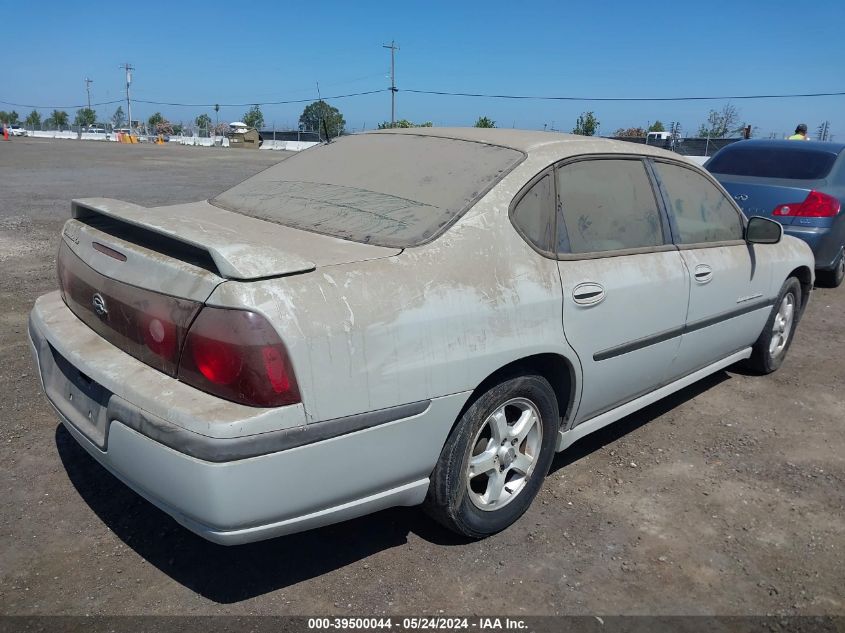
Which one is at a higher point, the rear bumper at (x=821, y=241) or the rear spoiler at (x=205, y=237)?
the rear spoiler at (x=205, y=237)

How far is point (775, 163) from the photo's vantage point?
7438mm

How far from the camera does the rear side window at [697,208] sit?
370 centimetres

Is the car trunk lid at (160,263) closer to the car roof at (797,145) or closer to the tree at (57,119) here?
the car roof at (797,145)

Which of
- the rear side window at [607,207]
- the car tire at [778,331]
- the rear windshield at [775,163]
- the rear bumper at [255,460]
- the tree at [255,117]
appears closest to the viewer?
the rear bumper at [255,460]

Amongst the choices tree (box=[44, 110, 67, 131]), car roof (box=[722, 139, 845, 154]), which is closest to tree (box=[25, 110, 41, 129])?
tree (box=[44, 110, 67, 131])

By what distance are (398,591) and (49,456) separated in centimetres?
193

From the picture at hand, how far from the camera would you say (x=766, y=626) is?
2479 mm

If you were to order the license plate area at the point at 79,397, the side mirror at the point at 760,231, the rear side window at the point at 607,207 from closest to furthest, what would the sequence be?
the license plate area at the point at 79,397 < the rear side window at the point at 607,207 < the side mirror at the point at 760,231

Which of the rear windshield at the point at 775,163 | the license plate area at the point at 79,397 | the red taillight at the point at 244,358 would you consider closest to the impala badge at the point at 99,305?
the license plate area at the point at 79,397

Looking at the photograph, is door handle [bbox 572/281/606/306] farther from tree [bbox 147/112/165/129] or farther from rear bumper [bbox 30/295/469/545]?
tree [bbox 147/112/165/129]

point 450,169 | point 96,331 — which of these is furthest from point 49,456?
point 450,169

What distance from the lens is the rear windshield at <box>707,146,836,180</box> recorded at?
723 centimetres

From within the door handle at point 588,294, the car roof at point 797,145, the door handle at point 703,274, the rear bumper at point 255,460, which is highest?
the car roof at point 797,145

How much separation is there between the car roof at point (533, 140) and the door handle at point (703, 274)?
664 mm
